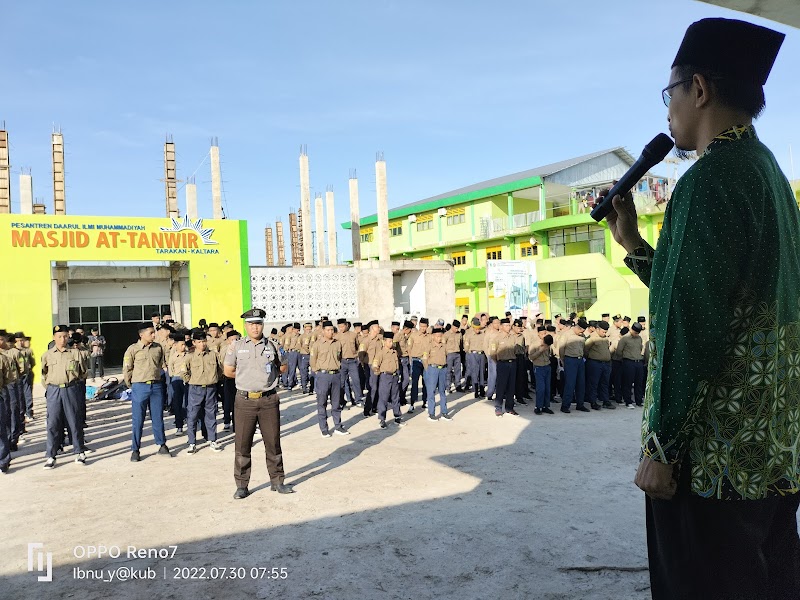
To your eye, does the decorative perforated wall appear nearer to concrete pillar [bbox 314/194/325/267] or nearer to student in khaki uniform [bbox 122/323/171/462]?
concrete pillar [bbox 314/194/325/267]

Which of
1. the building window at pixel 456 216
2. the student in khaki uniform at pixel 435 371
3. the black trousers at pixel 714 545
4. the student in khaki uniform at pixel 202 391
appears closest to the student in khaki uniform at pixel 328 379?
the student in khaki uniform at pixel 202 391

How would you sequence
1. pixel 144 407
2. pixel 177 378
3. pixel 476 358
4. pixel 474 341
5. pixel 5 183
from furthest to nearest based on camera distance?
pixel 5 183
pixel 474 341
pixel 476 358
pixel 177 378
pixel 144 407

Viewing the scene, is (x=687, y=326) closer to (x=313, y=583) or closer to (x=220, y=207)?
(x=313, y=583)

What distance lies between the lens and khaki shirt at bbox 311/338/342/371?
956cm

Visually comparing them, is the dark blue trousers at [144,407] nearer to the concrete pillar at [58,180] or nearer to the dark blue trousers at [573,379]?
the dark blue trousers at [573,379]

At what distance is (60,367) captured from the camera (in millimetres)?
7816

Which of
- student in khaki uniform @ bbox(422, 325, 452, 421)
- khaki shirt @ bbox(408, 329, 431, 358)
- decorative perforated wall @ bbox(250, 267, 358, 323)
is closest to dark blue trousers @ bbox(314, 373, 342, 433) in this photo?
student in khaki uniform @ bbox(422, 325, 452, 421)

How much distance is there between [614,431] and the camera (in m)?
9.06

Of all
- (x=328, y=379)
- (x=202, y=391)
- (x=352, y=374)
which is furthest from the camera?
(x=352, y=374)

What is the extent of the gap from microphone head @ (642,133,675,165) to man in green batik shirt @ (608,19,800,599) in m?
0.34

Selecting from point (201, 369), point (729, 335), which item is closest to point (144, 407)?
point (201, 369)

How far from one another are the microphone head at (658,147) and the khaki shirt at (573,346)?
31.8 feet

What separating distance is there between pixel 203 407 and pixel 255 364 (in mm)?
2780

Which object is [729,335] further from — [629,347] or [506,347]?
[629,347]
